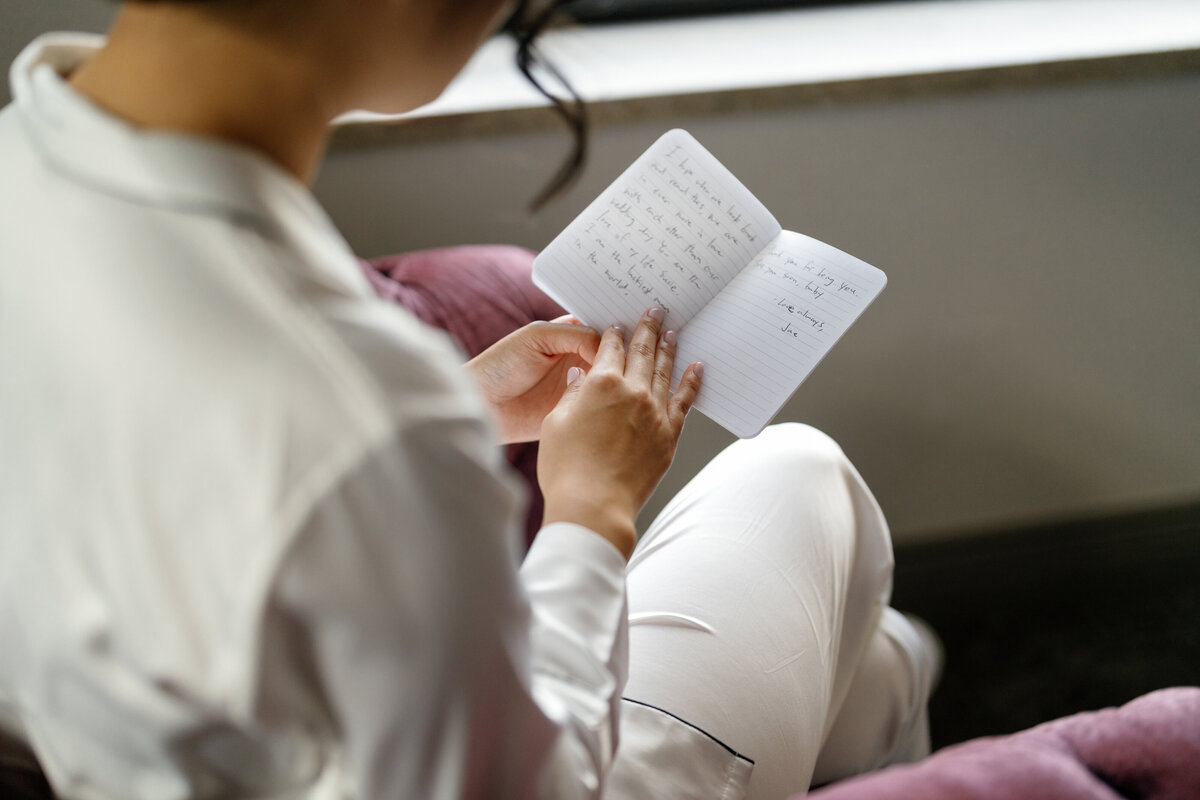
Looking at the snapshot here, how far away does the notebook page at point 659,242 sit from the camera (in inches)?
26.3

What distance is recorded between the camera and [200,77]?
13.1 inches

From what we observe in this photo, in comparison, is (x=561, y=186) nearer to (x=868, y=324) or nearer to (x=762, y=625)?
(x=762, y=625)

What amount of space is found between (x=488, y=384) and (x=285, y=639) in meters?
0.39

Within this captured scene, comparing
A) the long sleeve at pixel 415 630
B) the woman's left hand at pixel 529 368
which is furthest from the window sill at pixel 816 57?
the long sleeve at pixel 415 630

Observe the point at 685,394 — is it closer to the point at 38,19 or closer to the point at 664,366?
the point at 664,366

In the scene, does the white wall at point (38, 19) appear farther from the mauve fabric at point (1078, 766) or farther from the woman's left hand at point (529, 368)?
the mauve fabric at point (1078, 766)

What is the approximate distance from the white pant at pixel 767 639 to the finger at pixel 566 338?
176 mm

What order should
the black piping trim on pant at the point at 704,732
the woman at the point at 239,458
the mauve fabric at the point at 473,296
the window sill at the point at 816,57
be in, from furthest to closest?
1. the window sill at the point at 816,57
2. the mauve fabric at the point at 473,296
3. the black piping trim on pant at the point at 704,732
4. the woman at the point at 239,458

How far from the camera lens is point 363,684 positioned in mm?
316

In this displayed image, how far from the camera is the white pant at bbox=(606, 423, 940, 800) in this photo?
595 millimetres

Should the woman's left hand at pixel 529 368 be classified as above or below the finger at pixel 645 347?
below

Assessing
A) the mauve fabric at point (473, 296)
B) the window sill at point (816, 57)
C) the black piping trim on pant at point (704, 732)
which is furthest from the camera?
the window sill at point (816, 57)

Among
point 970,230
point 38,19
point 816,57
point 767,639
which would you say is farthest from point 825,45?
point 38,19

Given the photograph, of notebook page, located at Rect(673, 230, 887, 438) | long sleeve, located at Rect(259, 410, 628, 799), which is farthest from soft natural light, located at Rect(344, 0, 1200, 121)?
long sleeve, located at Rect(259, 410, 628, 799)
